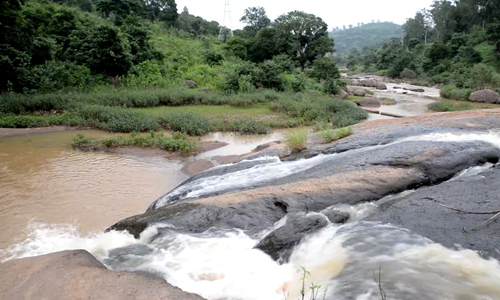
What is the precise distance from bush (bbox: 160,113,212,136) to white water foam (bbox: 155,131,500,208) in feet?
20.7

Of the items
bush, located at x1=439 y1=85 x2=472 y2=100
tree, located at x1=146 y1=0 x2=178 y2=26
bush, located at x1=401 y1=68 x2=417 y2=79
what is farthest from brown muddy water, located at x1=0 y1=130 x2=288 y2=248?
tree, located at x1=146 y1=0 x2=178 y2=26

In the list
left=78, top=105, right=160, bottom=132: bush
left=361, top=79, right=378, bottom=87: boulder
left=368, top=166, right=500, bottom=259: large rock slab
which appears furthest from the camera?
left=361, top=79, right=378, bottom=87: boulder

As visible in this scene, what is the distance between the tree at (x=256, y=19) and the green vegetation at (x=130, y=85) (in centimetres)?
3316

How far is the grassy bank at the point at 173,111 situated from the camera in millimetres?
13352

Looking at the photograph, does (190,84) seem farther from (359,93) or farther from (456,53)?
(456,53)

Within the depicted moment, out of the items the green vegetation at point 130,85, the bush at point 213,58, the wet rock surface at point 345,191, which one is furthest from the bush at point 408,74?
the wet rock surface at point 345,191

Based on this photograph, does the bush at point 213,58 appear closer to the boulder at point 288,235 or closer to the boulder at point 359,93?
the boulder at point 359,93

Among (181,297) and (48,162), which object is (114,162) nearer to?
(48,162)

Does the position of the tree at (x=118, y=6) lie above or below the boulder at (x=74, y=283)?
above

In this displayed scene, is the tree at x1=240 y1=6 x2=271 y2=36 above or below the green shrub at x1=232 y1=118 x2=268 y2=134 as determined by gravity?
above

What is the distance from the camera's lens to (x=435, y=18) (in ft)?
181

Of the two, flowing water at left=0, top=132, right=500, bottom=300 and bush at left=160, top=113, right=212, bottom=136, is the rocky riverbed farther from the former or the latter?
bush at left=160, top=113, right=212, bottom=136

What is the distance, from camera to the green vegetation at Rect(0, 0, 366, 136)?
45.8 feet

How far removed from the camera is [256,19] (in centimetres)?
6078
